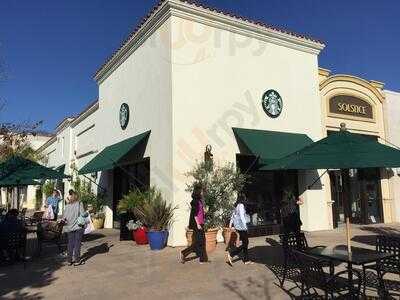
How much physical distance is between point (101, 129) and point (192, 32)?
314 inches

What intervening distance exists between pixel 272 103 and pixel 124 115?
605 centimetres

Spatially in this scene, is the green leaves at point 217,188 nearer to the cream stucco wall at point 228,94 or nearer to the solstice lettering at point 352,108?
the cream stucco wall at point 228,94

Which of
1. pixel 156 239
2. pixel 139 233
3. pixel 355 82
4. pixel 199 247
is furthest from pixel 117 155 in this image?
pixel 355 82

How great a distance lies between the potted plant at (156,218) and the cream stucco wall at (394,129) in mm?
11628

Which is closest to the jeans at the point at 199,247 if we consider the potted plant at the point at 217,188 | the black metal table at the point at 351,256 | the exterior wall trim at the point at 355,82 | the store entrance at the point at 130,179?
the potted plant at the point at 217,188

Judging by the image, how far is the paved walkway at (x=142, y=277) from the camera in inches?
284

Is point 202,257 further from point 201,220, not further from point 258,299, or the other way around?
point 258,299

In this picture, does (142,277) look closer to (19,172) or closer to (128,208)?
(128,208)

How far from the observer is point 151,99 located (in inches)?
568

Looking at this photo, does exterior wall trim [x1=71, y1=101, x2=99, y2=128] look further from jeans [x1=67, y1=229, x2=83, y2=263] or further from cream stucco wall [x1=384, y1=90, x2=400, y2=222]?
cream stucco wall [x1=384, y1=90, x2=400, y2=222]

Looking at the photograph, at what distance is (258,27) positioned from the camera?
15.1 metres

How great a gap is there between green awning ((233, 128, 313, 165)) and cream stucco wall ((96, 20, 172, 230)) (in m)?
2.62

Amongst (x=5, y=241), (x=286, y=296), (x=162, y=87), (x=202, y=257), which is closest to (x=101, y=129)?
(x=162, y=87)

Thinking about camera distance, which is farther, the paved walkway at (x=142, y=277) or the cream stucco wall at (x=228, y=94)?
the cream stucco wall at (x=228, y=94)
